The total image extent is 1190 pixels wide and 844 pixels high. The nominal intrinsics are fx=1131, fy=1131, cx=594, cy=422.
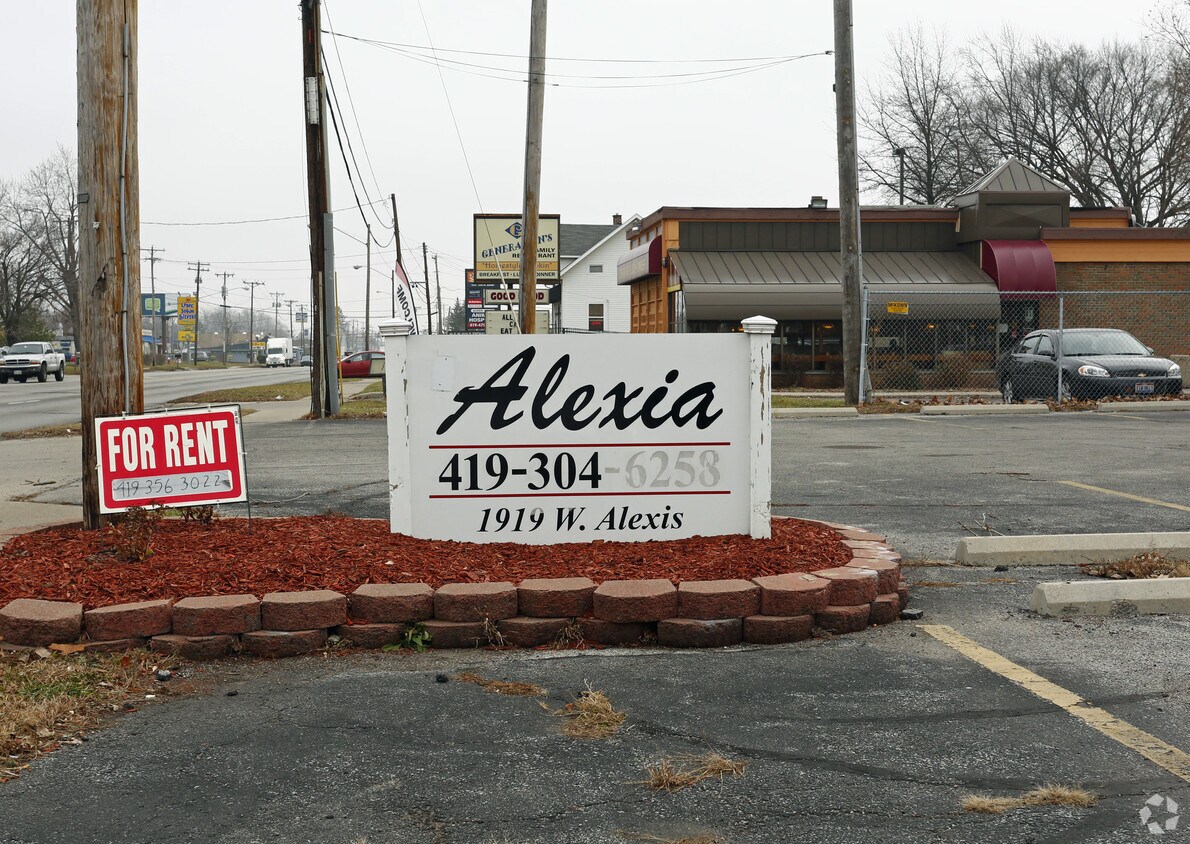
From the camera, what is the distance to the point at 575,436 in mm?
6355

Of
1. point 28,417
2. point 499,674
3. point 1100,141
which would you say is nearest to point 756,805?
point 499,674

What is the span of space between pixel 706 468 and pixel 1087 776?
311 centimetres

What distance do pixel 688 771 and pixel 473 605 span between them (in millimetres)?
1763

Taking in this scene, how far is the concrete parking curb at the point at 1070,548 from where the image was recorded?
22.0ft

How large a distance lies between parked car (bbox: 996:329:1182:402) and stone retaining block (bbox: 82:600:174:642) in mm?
20124

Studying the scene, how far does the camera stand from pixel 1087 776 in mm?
3529

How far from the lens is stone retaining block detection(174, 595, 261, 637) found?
491 centimetres

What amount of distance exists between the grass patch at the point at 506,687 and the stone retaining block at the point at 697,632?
0.83 m

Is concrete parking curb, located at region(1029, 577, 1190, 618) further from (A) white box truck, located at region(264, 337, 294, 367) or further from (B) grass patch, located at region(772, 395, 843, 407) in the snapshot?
(A) white box truck, located at region(264, 337, 294, 367)

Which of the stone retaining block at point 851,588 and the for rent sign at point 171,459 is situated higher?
the for rent sign at point 171,459

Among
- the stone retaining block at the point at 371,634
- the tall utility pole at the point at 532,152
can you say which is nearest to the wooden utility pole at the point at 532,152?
the tall utility pole at the point at 532,152

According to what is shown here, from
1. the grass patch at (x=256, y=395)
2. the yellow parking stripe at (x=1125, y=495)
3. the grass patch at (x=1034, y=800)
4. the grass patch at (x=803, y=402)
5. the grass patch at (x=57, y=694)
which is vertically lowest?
the grass patch at (x=1034, y=800)

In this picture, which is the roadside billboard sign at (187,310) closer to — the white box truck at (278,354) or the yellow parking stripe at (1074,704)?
the white box truck at (278,354)

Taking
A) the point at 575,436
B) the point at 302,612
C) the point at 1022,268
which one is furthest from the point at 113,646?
the point at 1022,268
